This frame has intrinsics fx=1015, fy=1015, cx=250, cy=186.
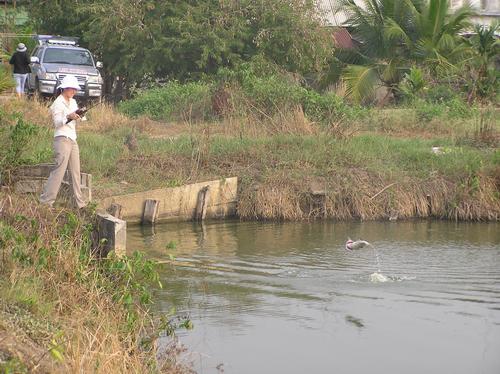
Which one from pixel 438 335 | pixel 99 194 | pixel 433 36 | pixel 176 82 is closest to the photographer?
pixel 438 335

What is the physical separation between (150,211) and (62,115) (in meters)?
5.69

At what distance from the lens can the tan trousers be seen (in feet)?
42.8

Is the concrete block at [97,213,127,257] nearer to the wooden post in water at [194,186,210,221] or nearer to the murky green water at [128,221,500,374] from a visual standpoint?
the murky green water at [128,221,500,374]

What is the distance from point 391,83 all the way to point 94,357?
2331cm

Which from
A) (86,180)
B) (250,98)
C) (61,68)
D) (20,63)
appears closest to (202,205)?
(86,180)

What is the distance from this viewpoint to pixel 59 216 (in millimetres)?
12281

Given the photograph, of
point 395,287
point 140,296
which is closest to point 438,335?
point 395,287

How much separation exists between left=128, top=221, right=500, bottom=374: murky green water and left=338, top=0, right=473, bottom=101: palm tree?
11.7 meters

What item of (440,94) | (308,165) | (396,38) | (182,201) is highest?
(396,38)

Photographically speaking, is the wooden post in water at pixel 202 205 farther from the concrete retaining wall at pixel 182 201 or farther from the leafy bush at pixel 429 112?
the leafy bush at pixel 429 112

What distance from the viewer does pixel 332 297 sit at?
13.5 meters

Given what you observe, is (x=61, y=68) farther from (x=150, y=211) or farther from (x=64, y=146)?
(x=64, y=146)

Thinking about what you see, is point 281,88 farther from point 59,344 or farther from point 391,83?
point 59,344

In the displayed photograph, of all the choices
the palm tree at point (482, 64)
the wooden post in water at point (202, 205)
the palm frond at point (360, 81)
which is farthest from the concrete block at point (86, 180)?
the palm frond at point (360, 81)
